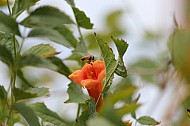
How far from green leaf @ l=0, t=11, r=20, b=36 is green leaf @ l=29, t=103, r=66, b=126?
0.35 feet

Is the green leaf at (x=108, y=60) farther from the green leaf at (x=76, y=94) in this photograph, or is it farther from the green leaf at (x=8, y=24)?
the green leaf at (x=8, y=24)

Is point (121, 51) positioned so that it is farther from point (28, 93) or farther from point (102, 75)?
point (28, 93)

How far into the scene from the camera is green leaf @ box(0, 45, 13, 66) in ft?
2.43

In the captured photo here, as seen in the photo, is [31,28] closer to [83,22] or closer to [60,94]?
[83,22]

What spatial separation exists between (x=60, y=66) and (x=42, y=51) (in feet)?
0.13

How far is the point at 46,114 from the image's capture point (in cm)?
73

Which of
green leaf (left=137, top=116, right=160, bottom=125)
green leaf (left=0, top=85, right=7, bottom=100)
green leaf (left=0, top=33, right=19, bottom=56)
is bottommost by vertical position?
green leaf (left=0, top=85, right=7, bottom=100)

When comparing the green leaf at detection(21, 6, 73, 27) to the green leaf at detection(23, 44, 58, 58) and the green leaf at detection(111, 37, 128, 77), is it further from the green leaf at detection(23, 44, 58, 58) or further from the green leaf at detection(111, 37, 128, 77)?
the green leaf at detection(111, 37, 128, 77)

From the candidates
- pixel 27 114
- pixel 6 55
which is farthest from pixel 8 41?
pixel 27 114

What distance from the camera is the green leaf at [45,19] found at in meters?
0.79

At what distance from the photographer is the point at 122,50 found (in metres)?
0.63

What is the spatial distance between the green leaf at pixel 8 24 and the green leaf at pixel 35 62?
50mm

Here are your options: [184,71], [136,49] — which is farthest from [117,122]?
[136,49]

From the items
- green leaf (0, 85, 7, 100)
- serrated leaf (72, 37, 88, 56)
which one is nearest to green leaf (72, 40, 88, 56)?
serrated leaf (72, 37, 88, 56)
